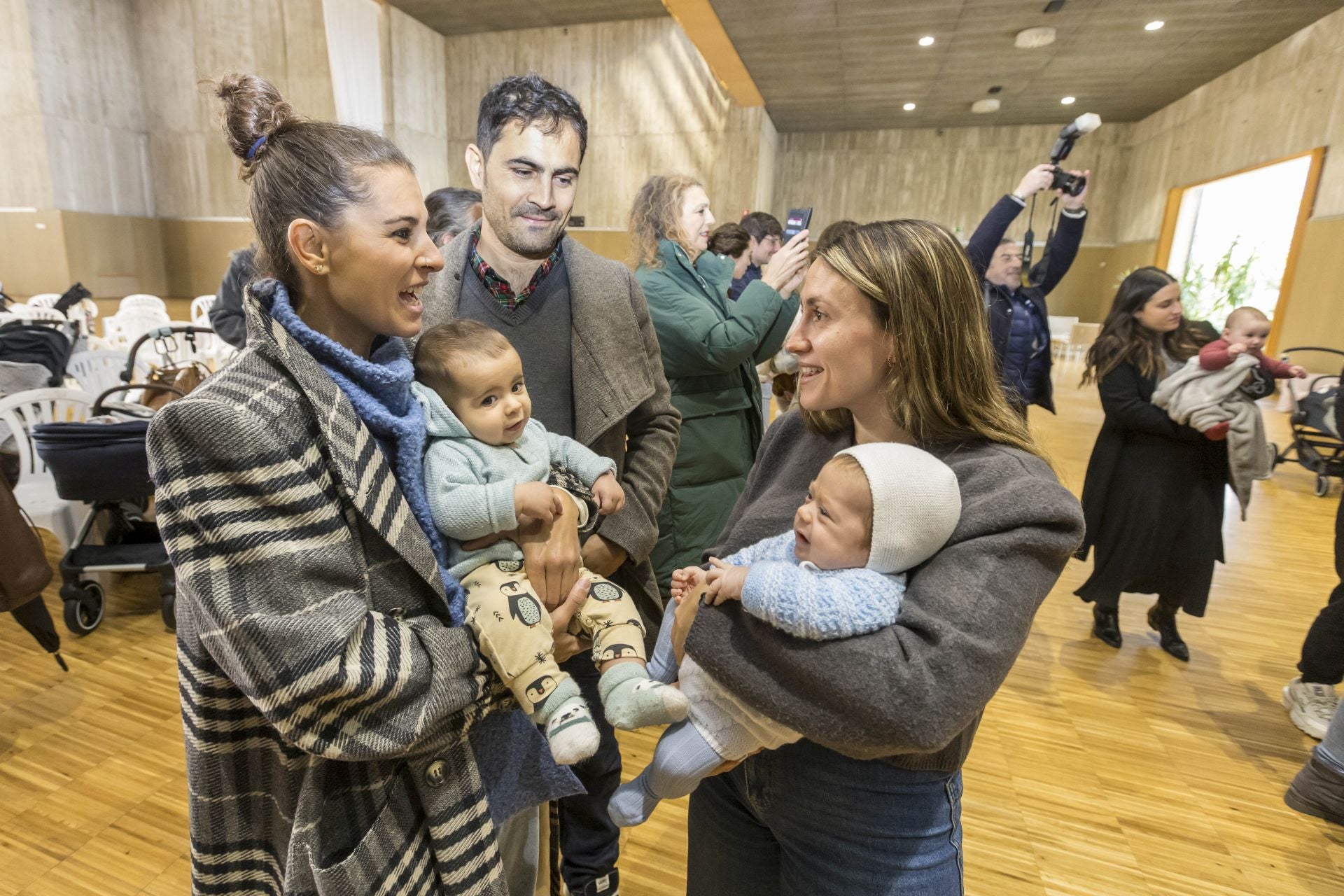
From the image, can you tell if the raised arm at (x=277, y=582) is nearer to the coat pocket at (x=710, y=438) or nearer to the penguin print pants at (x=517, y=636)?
the penguin print pants at (x=517, y=636)

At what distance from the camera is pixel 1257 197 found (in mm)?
9664

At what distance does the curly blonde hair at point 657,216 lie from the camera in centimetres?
246

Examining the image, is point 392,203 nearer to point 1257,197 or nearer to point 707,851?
point 707,851

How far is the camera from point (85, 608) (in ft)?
10.7

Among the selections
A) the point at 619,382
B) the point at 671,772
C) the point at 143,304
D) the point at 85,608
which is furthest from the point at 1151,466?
the point at 143,304

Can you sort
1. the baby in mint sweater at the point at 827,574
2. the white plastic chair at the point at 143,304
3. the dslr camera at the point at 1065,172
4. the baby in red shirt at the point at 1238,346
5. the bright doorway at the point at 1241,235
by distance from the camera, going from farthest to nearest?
the bright doorway at the point at 1241,235 < the white plastic chair at the point at 143,304 < the dslr camera at the point at 1065,172 < the baby in red shirt at the point at 1238,346 < the baby in mint sweater at the point at 827,574

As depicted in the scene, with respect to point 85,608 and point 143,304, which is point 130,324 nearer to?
point 143,304

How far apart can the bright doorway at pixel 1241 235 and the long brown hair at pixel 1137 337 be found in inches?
251

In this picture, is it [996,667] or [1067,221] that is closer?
[996,667]

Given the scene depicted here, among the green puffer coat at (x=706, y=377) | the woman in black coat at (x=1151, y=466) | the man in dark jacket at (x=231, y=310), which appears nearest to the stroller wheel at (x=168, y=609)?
the man in dark jacket at (x=231, y=310)

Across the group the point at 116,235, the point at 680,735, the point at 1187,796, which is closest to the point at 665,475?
the point at 680,735

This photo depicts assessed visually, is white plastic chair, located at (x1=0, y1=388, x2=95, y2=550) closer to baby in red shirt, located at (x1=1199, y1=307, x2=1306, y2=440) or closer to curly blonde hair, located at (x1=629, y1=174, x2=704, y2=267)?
curly blonde hair, located at (x1=629, y1=174, x2=704, y2=267)

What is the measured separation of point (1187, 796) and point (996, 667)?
2211 millimetres

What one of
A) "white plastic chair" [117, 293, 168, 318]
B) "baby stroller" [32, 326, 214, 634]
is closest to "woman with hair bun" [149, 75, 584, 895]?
"baby stroller" [32, 326, 214, 634]
